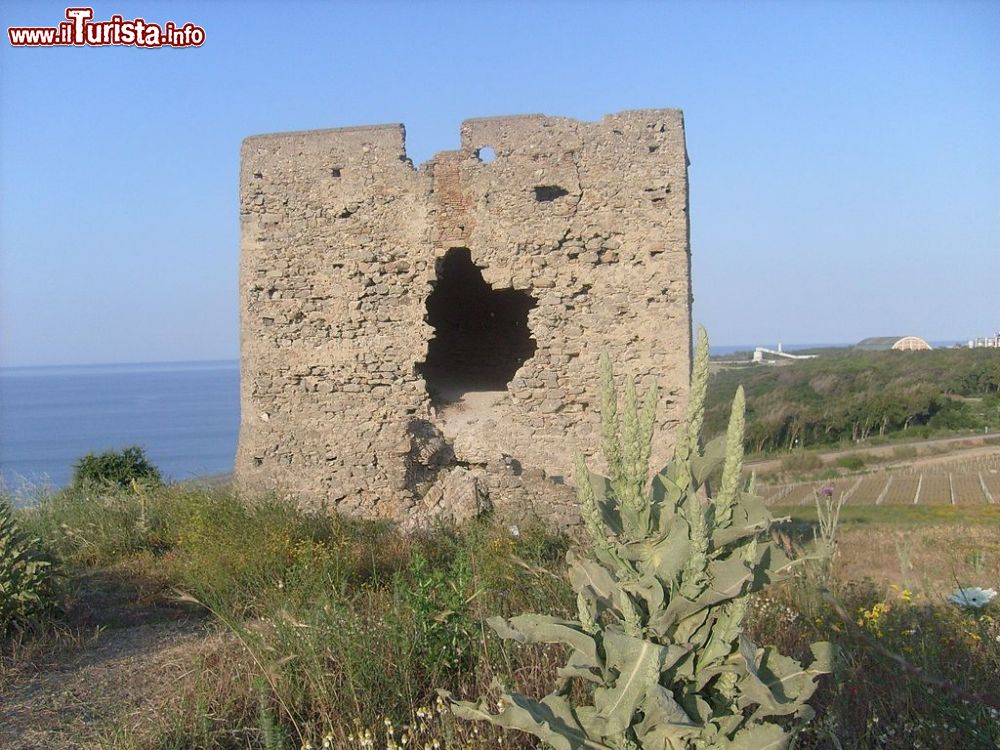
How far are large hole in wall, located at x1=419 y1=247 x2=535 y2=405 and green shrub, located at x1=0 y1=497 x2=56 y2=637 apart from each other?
5862mm

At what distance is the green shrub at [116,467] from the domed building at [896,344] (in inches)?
2373

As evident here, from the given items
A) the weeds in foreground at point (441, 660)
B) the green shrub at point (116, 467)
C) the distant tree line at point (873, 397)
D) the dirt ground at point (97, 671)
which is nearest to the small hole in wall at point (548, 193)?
the weeds in foreground at point (441, 660)

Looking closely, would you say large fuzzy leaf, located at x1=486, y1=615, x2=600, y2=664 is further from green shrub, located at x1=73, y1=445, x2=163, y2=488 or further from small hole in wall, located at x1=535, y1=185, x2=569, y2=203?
green shrub, located at x1=73, y1=445, x2=163, y2=488

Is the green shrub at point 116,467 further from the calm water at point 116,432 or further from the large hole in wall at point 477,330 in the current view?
the large hole in wall at point 477,330

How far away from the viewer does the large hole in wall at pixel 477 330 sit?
34.9ft

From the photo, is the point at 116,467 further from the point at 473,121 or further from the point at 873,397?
the point at 873,397

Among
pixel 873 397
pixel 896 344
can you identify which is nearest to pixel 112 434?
pixel 873 397

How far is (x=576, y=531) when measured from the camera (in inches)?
263

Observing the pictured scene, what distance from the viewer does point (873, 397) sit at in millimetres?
41250

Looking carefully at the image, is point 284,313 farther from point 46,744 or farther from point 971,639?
point 971,639

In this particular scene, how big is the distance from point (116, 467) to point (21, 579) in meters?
7.59

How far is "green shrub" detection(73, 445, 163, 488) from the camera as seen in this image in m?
11.7

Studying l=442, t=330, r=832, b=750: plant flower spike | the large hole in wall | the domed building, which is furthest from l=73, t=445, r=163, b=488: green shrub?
the domed building

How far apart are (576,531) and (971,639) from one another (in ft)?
10.8
